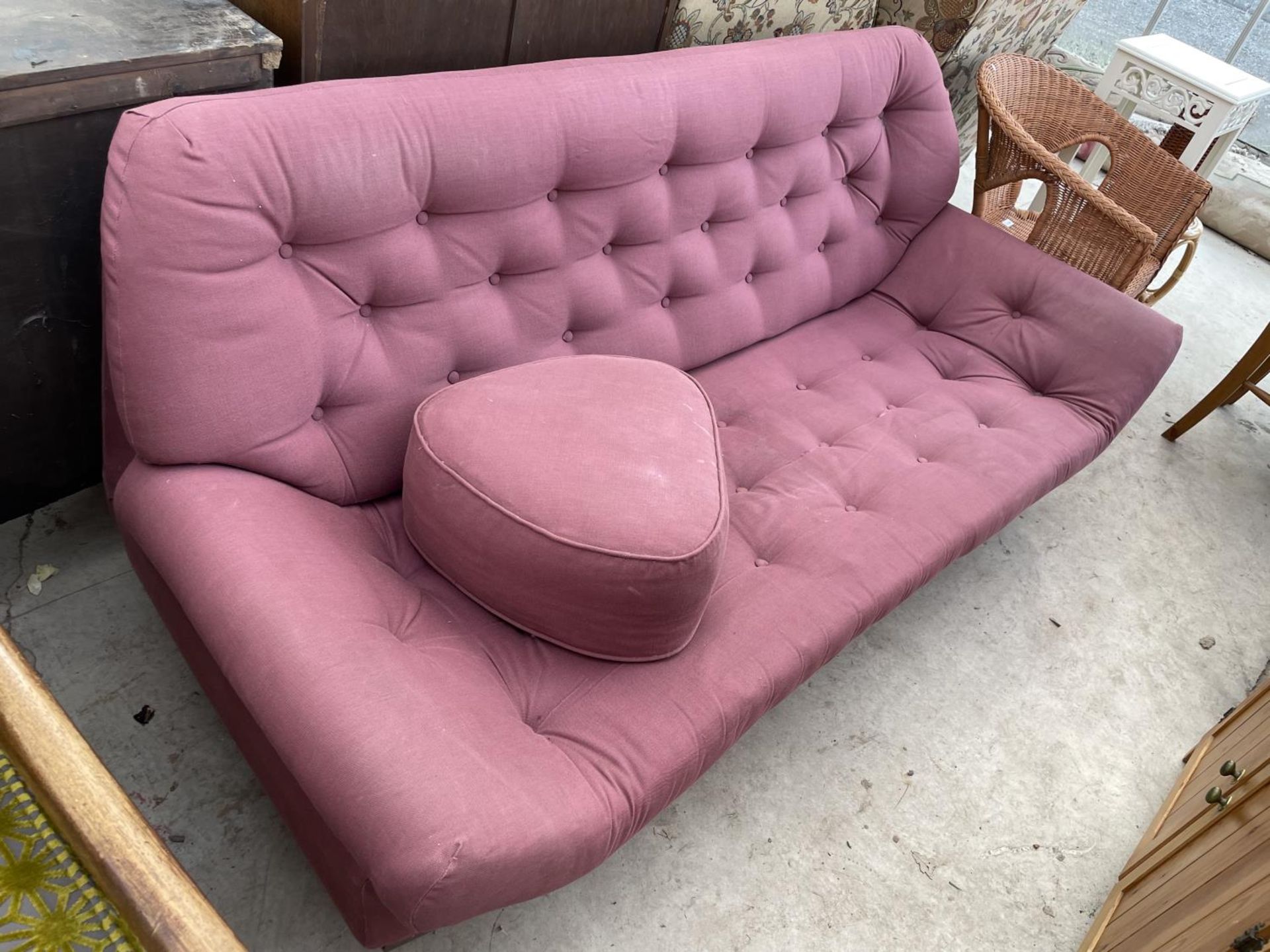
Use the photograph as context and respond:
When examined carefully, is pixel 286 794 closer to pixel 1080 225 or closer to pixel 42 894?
pixel 42 894

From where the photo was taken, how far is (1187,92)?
2809mm

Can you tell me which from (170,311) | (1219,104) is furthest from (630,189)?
(1219,104)

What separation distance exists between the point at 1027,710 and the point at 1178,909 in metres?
0.62

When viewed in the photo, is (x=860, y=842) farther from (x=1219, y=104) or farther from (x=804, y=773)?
(x=1219, y=104)

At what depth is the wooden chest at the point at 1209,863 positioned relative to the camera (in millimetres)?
1121

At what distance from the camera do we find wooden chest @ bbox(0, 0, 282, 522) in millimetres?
1217

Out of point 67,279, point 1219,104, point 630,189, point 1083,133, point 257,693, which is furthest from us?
point 1219,104

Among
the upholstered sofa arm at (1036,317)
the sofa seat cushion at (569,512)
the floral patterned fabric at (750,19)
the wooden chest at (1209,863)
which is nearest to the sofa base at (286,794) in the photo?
the sofa seat cushion at (569,512)

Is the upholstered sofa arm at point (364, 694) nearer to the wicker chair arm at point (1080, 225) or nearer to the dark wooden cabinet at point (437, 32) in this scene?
the dark wooden cabinet at point (437, 32)

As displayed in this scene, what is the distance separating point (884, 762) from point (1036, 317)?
1026 mm

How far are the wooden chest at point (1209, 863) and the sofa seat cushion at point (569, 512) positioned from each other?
0.71 metres

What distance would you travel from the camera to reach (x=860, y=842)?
159 cm

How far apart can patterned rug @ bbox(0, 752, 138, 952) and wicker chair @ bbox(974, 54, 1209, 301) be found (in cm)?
220

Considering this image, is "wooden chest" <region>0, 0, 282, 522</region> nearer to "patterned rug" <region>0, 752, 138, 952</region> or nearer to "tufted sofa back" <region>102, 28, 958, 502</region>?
"tufted sofa back" <region>102, 28, 958, 502</region>
